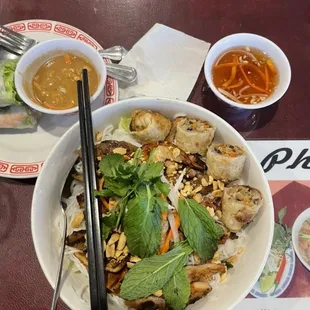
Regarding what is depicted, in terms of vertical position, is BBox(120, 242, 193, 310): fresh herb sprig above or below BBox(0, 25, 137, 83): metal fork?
below

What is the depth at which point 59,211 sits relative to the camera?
4.86 feet

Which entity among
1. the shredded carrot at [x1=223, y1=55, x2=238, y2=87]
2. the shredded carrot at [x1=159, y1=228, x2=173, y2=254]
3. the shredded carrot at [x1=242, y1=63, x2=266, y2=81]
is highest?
the shredded carrot at [x1=242, y1=63, x2=266, y2=81]

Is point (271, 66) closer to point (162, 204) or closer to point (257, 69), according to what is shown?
point (257, 69)

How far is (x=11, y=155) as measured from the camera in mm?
1595

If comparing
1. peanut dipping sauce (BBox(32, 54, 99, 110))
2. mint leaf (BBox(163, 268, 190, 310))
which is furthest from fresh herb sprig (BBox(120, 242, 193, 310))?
peanut dipping sauce (BBox(32, 54, 99, 110))

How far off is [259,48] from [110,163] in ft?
2.55

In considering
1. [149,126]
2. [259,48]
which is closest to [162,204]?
[149,126]

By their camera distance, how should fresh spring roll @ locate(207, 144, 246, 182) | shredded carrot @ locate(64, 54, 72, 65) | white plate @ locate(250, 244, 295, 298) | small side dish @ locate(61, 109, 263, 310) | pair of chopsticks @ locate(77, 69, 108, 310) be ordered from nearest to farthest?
pair of chopsticks @ locate(77, 69, 108, 310), small side dish @ locate(61, 109, 263, 310), fresh spring roll @ locate(207, 144, 246, 182), white plate @ locate(250, 244, 295, 298), shredded carrot @ locate(64, 54, 72, 65)

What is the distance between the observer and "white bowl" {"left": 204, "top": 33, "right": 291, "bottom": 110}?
1629 mm

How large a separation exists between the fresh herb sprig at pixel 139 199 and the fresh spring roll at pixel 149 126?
0.15 meters

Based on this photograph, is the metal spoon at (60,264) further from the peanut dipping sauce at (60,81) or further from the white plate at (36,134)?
the peanut dipping sauce at (60,81)

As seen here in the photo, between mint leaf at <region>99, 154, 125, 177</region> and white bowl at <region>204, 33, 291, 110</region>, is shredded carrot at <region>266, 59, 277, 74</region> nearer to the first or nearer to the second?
white bowl at <region>204, 33, 291, 110</region>

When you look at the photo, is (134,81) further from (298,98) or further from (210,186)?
(298,98)

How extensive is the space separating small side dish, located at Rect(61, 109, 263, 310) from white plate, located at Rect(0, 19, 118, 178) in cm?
19
